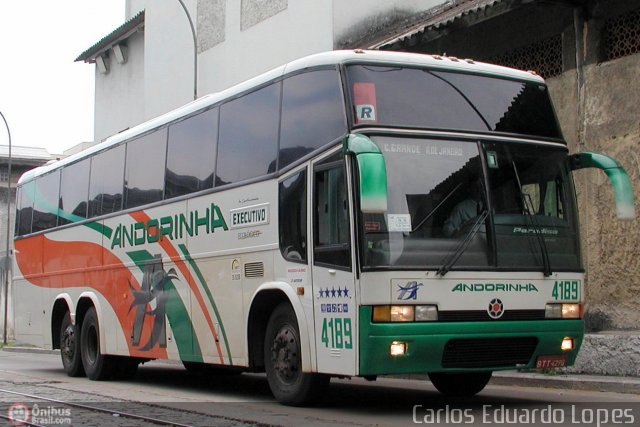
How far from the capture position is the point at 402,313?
8820 millimetres

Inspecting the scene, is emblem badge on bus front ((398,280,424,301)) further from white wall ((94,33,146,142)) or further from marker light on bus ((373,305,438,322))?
white wall ((94,33,146,142))

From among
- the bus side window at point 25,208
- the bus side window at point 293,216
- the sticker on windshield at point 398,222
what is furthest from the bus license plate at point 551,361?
the bus side window at point 25,208

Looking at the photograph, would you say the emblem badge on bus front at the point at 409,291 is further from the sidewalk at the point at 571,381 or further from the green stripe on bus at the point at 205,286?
the sidewalk at the point at 571,381

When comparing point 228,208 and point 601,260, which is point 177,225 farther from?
point 601,260

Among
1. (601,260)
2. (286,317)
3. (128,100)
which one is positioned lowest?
(286,317)

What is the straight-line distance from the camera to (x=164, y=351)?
12.9 metres

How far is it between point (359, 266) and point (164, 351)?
487 centimetres

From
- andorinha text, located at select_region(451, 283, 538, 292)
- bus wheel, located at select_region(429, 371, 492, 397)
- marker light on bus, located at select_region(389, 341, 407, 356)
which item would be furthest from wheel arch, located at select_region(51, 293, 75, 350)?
andorinha text, located at select_region(451, 283, 538, 292)

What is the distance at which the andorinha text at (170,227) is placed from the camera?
11742mm

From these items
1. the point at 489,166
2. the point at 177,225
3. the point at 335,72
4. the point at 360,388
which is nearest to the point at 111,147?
the point at 177,225

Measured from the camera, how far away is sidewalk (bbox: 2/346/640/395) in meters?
11.4

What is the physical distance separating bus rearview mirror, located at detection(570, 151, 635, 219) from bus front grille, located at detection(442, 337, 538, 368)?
1677mm

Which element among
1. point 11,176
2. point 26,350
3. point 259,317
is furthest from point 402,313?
point 11,176

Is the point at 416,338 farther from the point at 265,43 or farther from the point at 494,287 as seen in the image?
the point at 265,43
